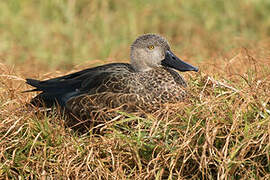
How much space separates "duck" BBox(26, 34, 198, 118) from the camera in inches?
161

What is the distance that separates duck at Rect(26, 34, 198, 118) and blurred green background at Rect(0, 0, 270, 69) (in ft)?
6.85

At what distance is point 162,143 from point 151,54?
3.58ft

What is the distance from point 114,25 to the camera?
726 centimetres

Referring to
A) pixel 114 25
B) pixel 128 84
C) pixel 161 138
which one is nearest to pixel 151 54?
pixel 128 84

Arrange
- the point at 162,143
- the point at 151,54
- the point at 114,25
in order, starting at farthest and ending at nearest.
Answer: the point at 114,25 → the point at 151,54 → the point at 162,143

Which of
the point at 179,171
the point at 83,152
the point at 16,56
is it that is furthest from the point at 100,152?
the point at 16,56

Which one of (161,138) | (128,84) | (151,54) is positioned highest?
(151,54)

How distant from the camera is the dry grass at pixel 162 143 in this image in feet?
11.1

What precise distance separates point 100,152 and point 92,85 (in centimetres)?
75

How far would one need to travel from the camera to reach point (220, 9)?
740cm

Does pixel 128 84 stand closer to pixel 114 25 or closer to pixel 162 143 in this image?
pixel 162 143

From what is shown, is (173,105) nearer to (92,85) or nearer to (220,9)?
(92,85)

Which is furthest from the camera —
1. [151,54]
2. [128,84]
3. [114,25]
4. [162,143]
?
[114,25]

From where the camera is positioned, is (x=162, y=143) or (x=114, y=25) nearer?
(x=162, y=143)
